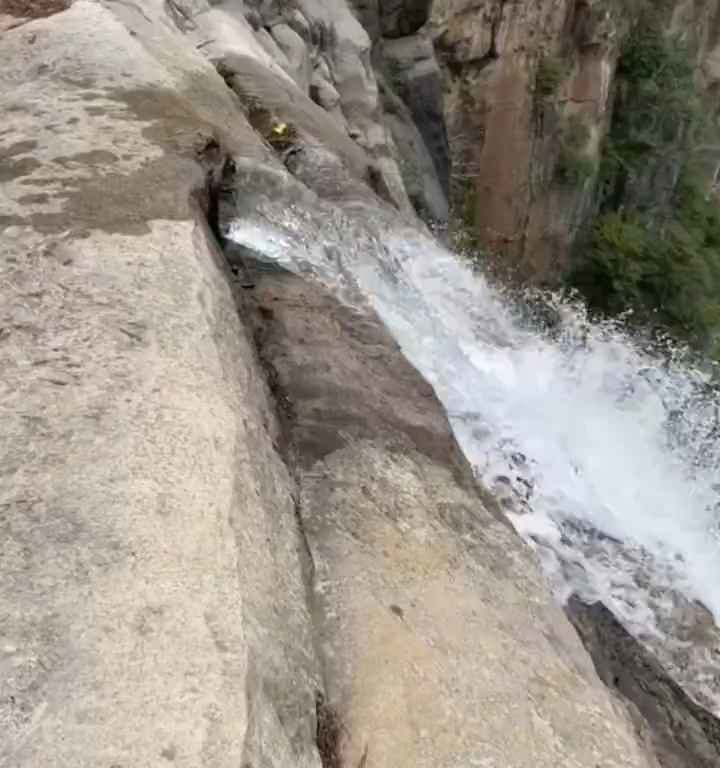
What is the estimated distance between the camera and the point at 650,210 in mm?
14266

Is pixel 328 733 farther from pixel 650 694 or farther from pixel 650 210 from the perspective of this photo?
pixel 650 210

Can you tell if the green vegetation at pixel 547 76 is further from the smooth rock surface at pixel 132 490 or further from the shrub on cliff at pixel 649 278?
the smooth rock surface at pixel 132 490

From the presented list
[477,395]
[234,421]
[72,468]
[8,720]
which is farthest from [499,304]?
[8,720]

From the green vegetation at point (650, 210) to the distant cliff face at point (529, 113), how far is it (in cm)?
29

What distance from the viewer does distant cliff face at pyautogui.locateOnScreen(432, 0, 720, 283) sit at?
11500 mm

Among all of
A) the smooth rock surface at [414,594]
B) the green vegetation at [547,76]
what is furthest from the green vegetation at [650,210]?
the smooth rock surface at [414,594]

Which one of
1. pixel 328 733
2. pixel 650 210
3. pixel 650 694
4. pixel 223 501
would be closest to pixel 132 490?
pixel 223 501

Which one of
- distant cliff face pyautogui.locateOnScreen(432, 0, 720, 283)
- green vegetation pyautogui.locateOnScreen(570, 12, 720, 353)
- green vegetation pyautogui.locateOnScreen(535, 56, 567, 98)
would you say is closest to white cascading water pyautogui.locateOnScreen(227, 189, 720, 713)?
distant cliff face pyautogui.locateOnScreen(432, 0, 720, 283)

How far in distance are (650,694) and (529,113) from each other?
9798 mm

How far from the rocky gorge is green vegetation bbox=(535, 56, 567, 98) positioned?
771 centimetres

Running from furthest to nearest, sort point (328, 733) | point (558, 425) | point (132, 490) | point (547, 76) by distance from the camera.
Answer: point (547, 76) < point (558, 425) < point (132, 490) < point (328, 733)

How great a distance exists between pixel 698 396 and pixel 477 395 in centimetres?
305

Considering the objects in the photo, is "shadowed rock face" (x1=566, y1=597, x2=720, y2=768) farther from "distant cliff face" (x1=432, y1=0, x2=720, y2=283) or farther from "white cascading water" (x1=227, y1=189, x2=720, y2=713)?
"distant cliff face" (x1=432, y1=0, x2=720, y2=283)

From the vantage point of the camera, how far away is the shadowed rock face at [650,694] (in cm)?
313
